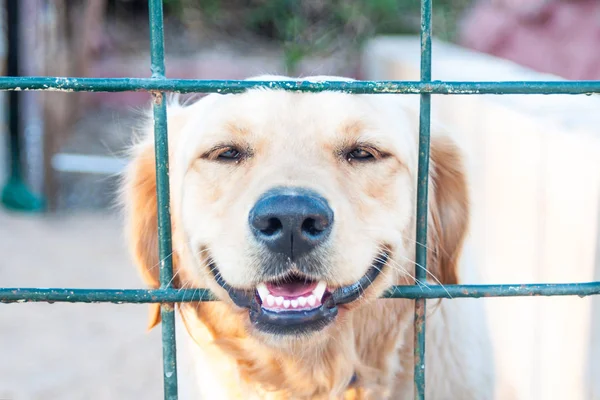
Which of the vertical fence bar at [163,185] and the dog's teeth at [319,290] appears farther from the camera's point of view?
the dog's teeth at [319,290]

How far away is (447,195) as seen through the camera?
267 centimetres

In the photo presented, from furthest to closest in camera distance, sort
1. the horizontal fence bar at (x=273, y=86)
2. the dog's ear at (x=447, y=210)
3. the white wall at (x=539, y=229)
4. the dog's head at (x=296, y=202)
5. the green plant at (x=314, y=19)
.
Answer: the green plant at (x=314, y=19)
the dog's ear at (x=447, y=210)
the white wall at (x=539, y=229)
the dog's head at (x=296, y=202)
the horizontal fence bar at (x=273, y=86)

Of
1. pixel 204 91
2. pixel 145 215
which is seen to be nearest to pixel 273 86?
pixel 204 91

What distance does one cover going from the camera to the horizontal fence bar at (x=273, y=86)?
1.77 m

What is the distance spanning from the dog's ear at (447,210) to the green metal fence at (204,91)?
62 cm

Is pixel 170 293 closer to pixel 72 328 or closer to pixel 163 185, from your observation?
pixel 163 185

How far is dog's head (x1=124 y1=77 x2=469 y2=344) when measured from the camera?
1.91 m

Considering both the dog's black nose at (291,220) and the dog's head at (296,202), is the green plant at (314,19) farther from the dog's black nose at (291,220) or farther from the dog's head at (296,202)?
the dog's black nose at (291,220)

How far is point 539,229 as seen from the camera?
104 inches

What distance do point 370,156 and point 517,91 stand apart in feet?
1.86

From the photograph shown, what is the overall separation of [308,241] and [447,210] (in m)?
0.93

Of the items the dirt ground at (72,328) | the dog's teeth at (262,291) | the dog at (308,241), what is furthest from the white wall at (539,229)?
the dirt ground at (72,328)

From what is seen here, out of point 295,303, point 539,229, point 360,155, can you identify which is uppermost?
point 360,155

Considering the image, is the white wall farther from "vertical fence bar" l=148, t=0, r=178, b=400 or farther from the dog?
"vertical fence bar" l=148, t=0, r=178, b=400
